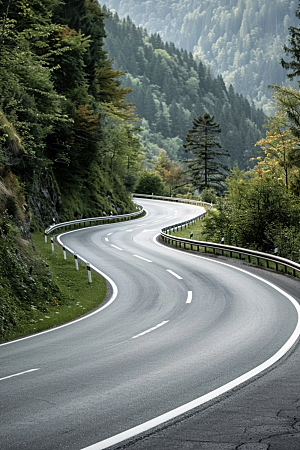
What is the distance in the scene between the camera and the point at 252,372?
7.62m

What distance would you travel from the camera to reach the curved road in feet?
18.7

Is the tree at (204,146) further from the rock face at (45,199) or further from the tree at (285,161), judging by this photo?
the rock face at (45,199)

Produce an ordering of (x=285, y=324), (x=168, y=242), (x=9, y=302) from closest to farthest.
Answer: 1. (x=285, y=324)
2. (x=9, y=302)
3. (x=168, y=242)

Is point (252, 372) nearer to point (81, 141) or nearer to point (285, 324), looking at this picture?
point (285, 324)

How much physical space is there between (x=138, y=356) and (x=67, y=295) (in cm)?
790

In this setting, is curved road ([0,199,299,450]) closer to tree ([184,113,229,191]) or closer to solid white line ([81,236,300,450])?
solid white line ([81,236,300,450])

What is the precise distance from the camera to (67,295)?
16.3m

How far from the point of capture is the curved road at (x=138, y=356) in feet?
18.7

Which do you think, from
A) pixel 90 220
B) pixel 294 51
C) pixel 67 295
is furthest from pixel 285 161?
pixel 67 295

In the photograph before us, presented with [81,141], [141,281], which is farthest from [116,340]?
[81,141]

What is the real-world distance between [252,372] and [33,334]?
6625mm

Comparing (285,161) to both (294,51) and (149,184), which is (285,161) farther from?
(149,184)

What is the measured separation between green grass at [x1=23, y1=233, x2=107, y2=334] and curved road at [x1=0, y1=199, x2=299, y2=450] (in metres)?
0.66

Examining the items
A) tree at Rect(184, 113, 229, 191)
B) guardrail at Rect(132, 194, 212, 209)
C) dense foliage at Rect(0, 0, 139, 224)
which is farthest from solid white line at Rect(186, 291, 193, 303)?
tree at Rect(184, 113, 229, 191)
